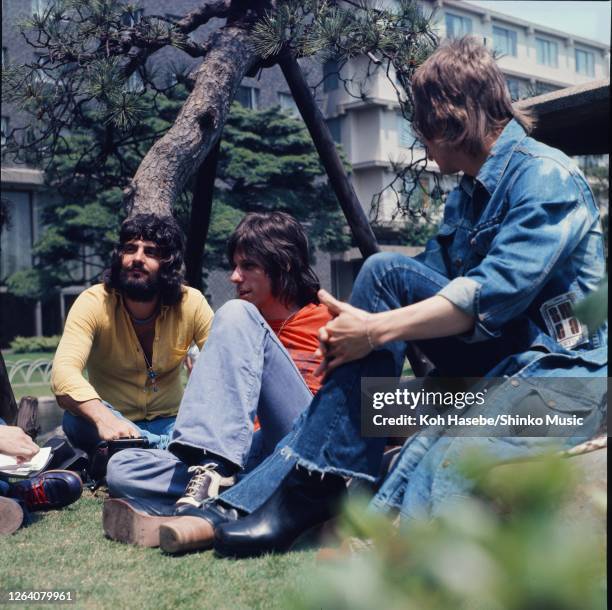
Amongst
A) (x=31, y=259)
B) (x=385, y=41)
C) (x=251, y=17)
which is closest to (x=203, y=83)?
(x=251, y=17)

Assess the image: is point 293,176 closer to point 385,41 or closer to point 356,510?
point 385,41

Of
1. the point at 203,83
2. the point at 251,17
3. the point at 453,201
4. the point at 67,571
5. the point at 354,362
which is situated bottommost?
the point at 67,571

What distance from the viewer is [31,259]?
72.6 feet

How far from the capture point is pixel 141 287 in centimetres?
290

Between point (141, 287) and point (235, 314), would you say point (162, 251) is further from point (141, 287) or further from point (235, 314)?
point (235, 314)

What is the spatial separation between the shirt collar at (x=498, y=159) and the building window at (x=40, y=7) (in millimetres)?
3342

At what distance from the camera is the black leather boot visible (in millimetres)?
1763

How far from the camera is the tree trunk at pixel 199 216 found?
4594mm

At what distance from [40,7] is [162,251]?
223cm

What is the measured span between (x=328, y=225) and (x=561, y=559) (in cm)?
2000

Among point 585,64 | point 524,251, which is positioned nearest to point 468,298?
point 524,251

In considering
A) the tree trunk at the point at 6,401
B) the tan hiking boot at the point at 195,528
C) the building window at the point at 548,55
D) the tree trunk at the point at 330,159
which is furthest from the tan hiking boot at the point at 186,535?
the building window at the point at 548,55

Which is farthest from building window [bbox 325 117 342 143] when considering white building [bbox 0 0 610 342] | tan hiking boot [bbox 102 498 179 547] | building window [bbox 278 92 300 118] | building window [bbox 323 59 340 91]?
tan hiking boot [bbox 102 498 179 547]

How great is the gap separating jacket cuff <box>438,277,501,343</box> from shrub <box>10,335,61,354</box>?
2092 centimetres
